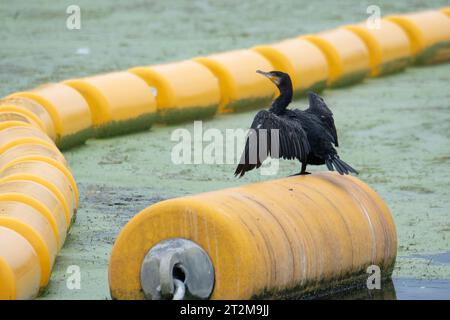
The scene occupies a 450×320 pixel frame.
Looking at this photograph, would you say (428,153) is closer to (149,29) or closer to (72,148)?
(72,148)

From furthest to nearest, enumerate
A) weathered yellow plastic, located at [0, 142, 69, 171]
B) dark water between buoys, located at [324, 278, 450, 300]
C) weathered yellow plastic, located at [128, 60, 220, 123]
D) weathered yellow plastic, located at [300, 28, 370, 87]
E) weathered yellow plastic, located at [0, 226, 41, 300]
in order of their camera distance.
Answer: weathered yellow plastic, located at [300, 28, 370, 87] → weathered yellow plastic, located at [128, 60, 220, 123] → weathered yellow plastic, located at [0, 142, 69, 171] → dark water between buoys, located at [324, 278, 450, 300] → weathered yellow plastic, located at [0, 226, 41, 300]

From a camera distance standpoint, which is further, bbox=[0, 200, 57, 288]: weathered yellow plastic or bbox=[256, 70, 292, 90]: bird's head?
bbox=[256, 70, 292, 90]: bird's head

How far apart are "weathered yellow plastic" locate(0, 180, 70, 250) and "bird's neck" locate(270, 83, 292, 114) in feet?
4.63

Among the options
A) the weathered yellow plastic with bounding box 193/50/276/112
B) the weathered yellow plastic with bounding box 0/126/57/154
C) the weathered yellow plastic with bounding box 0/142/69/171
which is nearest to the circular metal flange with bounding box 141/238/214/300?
the weathered yellow plastic with bounding box 0/142/69/171

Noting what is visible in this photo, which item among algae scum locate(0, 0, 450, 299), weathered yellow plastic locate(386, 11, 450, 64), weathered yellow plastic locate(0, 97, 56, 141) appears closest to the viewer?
algae scum locate(0, 0, 450, 299)

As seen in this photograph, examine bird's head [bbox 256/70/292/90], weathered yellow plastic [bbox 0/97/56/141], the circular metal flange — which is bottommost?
weathered yellow plastic [bbox 0/97/56/141]

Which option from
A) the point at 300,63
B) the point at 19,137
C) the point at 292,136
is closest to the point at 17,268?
the point at 292,136

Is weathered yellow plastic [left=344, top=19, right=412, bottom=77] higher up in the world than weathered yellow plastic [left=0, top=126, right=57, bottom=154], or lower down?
lower down

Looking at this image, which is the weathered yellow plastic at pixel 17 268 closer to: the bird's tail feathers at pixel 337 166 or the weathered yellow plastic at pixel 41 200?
the weathered yellow plastic at pixel 41 200

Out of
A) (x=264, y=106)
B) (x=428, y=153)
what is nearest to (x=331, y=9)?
(x=264, y=106)

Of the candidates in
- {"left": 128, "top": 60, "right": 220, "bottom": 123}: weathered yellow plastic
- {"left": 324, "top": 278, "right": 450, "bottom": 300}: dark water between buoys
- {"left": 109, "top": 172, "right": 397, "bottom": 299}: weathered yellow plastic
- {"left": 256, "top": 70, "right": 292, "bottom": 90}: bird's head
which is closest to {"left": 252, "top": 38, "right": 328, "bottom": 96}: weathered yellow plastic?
{"left": 128, "top": 60, "right": 220, "bottom": 123}: weathered yellow plastic

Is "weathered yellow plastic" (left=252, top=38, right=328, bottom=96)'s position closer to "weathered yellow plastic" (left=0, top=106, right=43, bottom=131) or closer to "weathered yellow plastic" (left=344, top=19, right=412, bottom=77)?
"weathered yellow plastic" (left=344, top=19, right=412, bottom=77)

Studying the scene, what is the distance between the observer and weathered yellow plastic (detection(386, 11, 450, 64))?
1433cm
